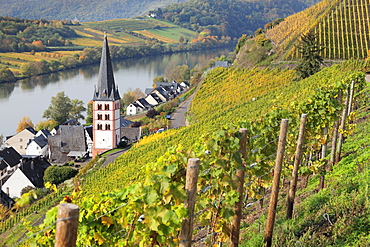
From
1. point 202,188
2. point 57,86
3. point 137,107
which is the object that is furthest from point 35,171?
point 57,86

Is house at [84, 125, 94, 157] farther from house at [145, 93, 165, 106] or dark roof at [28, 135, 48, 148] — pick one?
house at [145, 93, 165, 106]

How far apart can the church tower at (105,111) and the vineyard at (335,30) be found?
16.8 metres

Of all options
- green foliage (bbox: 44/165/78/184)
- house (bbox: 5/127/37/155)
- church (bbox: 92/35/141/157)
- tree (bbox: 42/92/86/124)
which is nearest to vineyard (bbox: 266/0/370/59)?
church (bbox: 92/35/141/157)

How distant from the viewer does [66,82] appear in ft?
275

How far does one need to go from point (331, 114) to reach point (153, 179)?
5.76m

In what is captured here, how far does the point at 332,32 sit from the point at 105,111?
2270 cm

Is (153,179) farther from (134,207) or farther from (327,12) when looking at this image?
(327,12)

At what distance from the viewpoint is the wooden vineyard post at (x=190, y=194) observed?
150 inches

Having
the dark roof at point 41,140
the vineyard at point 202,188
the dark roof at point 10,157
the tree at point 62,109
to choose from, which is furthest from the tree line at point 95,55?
the vineyard at point 202,188

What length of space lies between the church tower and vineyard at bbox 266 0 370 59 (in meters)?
16.8

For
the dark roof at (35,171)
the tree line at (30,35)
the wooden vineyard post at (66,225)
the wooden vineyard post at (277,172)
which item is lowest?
the dark roof at (35,171)

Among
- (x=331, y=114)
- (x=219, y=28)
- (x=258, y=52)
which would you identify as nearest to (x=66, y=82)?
(x=258, y=52)

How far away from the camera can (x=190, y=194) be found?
12.7 feet

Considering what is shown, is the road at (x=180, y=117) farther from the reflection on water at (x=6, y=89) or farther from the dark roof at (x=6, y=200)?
the reflection on water at (x=6, y=89)
